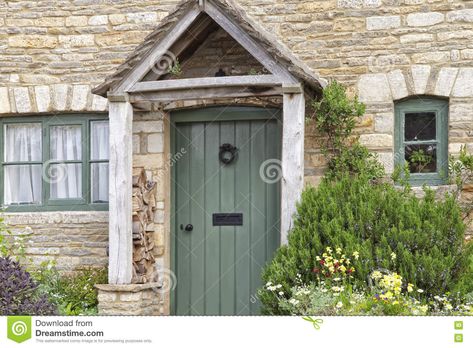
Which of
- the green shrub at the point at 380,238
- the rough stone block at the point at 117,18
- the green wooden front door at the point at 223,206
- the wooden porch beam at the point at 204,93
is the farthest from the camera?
the rough stone block at the point at 117,18

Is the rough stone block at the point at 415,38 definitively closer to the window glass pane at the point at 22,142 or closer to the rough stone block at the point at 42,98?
the rough stone block at the point at 42,98

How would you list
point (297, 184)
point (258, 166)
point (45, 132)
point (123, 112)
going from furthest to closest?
point (45, 132) < point (258, 166) < point (123, 112) < point (297, 184)

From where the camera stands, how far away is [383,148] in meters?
8.58

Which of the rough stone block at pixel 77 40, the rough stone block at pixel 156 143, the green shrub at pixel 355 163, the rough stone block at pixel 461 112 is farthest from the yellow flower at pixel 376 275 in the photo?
the rough stone block at pixel 77 40

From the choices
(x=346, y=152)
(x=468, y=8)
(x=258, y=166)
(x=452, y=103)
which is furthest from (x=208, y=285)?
(x=468, y=8)

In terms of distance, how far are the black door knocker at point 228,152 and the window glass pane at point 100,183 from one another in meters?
1.44

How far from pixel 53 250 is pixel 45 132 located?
1.40 m

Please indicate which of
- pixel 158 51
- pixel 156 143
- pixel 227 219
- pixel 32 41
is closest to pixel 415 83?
pixel 227 219

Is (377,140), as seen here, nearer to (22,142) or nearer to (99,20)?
(99,20)

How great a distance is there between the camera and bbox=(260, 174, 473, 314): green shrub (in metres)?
7.25

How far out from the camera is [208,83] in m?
8.04

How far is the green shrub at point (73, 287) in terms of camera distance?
860 cm

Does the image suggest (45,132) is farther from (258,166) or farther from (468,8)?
(468,8)

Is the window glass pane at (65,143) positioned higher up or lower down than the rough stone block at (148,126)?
lower down
